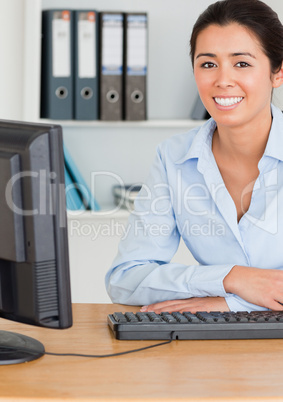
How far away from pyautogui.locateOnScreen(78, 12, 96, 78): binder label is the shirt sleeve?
1019 millimetres

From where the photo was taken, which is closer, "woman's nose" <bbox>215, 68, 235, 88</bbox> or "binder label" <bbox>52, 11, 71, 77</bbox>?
"woman's nose" <bbox>215, 68, 235, 88</bbox>

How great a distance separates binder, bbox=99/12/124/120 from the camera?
2.59 m

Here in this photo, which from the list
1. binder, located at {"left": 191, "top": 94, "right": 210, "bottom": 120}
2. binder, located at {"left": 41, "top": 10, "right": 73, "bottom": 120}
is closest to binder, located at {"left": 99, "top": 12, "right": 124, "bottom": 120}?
binder, located at {"left": 41, "top": 10, "right": 73, "bottom": 120}

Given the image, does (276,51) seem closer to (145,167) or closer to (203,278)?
(203,278)

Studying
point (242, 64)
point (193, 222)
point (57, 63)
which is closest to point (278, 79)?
point (242, 64)

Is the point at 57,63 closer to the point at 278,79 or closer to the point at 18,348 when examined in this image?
the point at 278,79

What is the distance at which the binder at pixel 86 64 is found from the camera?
A: 102 inches

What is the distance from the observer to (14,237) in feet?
3.17

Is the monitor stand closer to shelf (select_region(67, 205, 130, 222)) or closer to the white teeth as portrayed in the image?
the white teeth

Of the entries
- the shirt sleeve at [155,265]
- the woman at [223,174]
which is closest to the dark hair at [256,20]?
the woman at [223,174]

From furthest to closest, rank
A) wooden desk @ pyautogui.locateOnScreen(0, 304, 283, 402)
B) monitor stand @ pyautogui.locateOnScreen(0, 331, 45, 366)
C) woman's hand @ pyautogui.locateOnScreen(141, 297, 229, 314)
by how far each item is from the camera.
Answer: woman's hand @ pyautogui.locateOnScreen(141, 297, 229, 314) → monitor stand @ pyautogui.locateOnScreen(0, 331, 45, 366) → wooden desk @ pyautogui.locateOnScreen(0, 304, 283, 402)

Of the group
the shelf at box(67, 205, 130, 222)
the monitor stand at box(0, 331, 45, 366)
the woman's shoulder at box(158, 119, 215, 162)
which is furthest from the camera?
the shelf at box(67, 205, 130, 222)

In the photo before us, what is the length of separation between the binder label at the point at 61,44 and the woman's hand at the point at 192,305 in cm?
150

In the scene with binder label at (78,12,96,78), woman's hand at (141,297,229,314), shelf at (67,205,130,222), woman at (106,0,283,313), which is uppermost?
binder label at (78,12,96,78)
